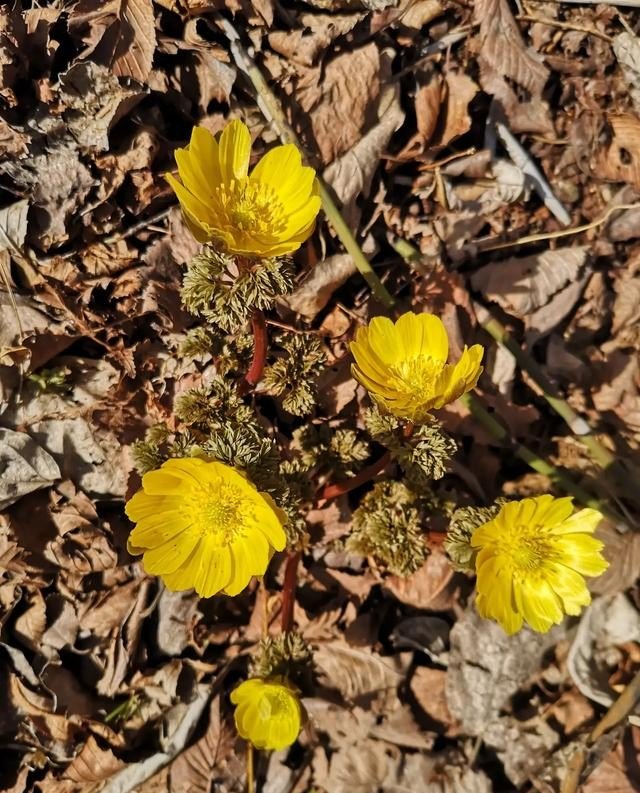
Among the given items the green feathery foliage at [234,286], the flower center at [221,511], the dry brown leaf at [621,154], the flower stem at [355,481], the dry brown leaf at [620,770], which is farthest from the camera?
the dry brown leaf at [621,154]

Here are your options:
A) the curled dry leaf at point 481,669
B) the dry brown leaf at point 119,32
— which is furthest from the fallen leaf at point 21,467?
the curled dry leaf at point 481,669

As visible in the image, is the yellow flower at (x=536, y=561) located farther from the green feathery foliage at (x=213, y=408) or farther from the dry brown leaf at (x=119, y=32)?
the dry brown leaf at (x=119, y=32)

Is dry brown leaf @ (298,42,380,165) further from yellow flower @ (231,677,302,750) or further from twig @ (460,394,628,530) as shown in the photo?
yellow flower @ (231,677,302,750)

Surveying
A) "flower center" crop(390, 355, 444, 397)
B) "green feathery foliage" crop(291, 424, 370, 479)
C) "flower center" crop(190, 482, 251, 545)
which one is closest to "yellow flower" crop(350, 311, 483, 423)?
"flower center" crop(390, 355, 444, 397)

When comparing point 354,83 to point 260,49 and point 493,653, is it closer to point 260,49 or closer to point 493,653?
point 260,49

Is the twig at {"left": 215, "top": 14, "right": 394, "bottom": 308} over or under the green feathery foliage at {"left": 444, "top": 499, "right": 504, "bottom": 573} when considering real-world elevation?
over

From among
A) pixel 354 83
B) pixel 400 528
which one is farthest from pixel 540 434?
pixel 354 83

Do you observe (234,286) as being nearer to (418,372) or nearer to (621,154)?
(418,372)
